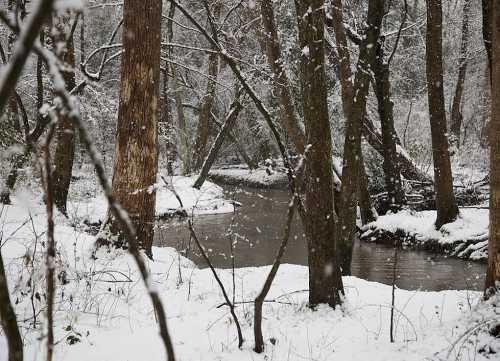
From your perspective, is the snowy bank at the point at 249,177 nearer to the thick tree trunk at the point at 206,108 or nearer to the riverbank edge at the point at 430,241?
the thick tree trunk at the point at 206,108

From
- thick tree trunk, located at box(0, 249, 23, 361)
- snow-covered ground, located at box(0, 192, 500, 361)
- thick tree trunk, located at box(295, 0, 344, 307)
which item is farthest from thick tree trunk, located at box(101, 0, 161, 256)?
thick tree trunk, located at box(0, 249, 23, 361)

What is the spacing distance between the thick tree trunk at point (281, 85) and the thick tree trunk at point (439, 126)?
4006 mm

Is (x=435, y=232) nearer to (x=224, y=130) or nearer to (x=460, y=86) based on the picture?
(x=224, y=130)

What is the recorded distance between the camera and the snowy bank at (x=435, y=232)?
9359 mm

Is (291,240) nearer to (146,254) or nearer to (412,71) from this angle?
(146,254)

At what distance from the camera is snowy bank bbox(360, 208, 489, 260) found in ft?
30.7

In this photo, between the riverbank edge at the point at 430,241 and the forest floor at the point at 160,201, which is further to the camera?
the forest floor at the point at 160,201

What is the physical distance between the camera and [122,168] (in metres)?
5.91

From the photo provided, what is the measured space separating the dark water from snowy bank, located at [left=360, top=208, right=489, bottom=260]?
0.33 m

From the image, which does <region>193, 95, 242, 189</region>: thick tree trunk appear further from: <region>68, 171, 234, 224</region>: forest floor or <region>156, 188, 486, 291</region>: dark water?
<region>156, 188, 486, 291</region>: dark water

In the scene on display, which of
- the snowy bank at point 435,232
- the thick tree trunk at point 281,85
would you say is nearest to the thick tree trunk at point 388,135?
the snowy bank at point 435,232

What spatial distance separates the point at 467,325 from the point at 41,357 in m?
3.13

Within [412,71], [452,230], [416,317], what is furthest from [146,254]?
[412,71]

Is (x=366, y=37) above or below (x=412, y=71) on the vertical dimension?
below
